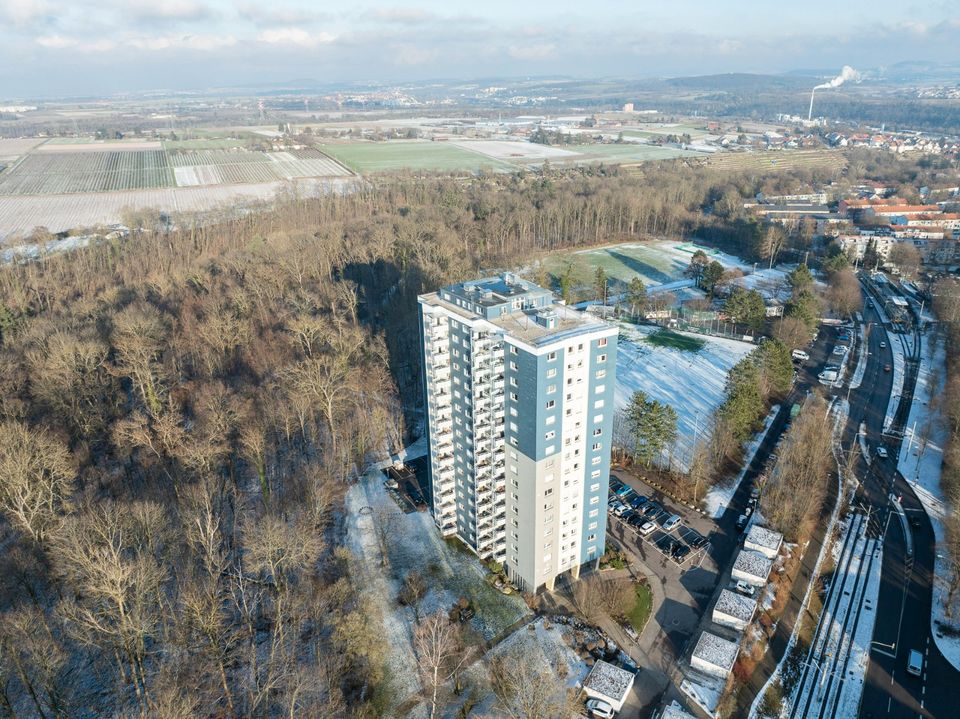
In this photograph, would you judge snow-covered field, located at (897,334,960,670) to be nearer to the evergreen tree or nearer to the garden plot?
the evergreen tree

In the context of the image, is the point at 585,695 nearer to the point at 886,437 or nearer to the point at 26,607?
the point at 26,607

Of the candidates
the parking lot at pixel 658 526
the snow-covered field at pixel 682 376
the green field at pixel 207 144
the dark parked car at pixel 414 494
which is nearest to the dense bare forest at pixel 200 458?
the dark parked car at pixel 414 494

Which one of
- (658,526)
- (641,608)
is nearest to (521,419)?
(641,608)

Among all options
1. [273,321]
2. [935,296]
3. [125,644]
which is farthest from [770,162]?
[125,644]

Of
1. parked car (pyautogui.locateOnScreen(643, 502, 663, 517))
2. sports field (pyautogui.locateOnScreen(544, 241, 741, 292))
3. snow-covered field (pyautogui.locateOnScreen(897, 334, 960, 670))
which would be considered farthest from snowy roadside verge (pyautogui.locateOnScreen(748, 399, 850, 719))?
sports field (pyautogui.locateOnScreen(544, 241, 741, 292))

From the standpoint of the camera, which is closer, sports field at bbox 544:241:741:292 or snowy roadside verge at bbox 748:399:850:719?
snowy roadside verge at bbox 748:399:850:719

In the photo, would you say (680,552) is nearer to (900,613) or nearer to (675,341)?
(900,613)
